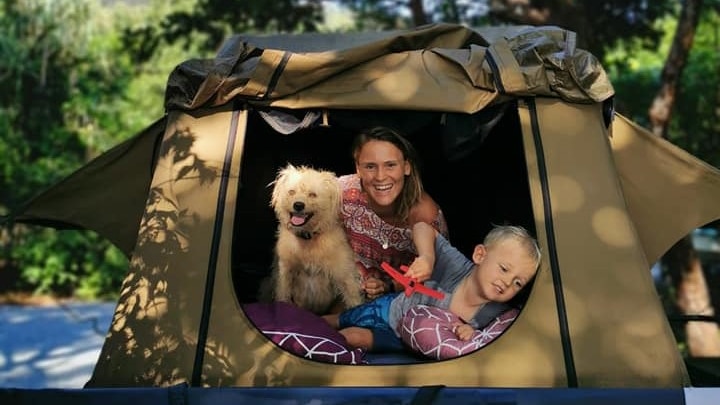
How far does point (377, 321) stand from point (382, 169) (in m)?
0.67

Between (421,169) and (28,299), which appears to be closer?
(421,169)

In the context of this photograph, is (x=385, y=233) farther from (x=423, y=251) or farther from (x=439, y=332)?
(x=439, y=332)

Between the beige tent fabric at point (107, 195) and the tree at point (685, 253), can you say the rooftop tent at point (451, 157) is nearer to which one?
the beige tent fabric at point (107, 195)

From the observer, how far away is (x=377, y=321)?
132 inches

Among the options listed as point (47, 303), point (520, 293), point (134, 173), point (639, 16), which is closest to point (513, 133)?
point (520, 293)

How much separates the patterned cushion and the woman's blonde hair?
2.18ft

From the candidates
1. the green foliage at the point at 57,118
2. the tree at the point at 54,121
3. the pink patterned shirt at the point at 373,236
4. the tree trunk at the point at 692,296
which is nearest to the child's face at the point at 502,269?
the pink patterned shirt at the point at 373,236

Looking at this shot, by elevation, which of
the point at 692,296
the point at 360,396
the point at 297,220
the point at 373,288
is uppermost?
the point at 297,220

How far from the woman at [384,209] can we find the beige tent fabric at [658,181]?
83 centimetres

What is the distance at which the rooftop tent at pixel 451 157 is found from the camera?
271cm

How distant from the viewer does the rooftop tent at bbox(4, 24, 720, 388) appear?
8.87 feet

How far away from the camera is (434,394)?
94.3 inches

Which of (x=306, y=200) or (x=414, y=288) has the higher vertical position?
(x=306, y=200)

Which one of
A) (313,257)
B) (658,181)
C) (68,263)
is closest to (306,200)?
(313,257)
